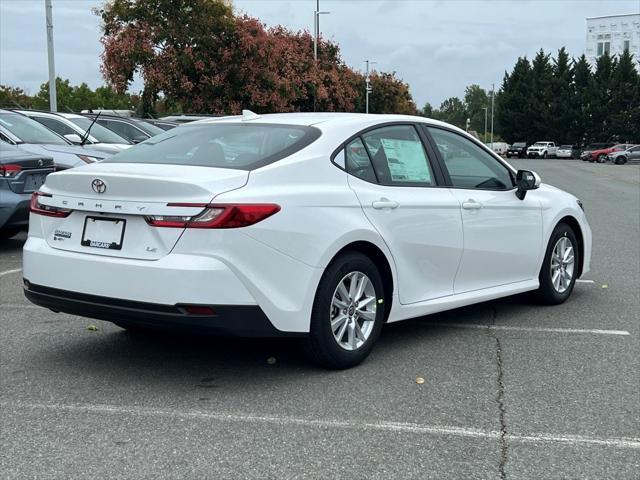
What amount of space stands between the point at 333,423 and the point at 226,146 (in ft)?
6.26

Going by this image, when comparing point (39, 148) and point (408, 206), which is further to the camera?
point (39, 148)

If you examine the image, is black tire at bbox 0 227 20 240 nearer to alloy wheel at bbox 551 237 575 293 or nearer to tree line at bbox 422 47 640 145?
alloy wheel at bbox 551 237 575 293

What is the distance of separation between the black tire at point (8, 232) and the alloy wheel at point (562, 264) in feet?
20.9

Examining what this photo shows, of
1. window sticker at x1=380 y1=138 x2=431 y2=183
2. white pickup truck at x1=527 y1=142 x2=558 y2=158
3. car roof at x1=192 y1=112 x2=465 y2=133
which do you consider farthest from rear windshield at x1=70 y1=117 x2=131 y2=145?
white pickup truck at x1=527 y1=142 x2=558 y2=158

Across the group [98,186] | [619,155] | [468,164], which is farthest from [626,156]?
[98,186]

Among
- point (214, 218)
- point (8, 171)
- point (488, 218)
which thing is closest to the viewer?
point (214, 218)

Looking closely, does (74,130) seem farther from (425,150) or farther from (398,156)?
(398,156)

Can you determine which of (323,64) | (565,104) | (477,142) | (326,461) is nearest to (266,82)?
(323,64)

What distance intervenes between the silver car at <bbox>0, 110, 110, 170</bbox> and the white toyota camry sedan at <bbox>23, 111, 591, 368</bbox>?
6.31m

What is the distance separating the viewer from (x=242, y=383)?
4812 mm

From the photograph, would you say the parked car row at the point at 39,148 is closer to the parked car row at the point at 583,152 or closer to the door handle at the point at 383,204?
the door handle at the point at 383,204

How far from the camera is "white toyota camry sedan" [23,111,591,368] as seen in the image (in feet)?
14.4

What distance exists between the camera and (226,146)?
5.17 metres

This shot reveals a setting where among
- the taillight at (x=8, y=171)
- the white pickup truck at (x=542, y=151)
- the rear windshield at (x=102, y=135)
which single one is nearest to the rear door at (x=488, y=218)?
the taillight at (x=8, y=171)
